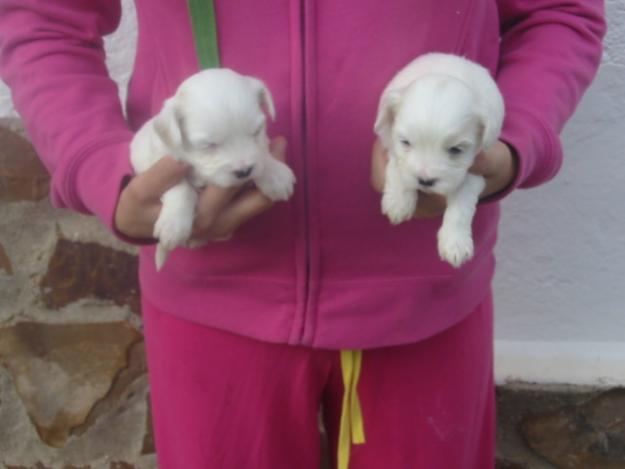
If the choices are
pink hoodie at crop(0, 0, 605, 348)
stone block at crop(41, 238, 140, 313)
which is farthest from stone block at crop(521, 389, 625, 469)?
stone block at crop(41, 238, 140, 313)

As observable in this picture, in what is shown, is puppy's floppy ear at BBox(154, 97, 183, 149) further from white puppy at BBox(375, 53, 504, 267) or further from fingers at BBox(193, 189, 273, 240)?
white puppy at BBox(375, 53, 504, 267)

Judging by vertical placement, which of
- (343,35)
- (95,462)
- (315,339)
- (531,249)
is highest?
(343,35)

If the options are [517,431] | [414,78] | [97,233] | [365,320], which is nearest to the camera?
[414,78]

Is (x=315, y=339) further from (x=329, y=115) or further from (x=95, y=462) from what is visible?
(x=95, y=462)

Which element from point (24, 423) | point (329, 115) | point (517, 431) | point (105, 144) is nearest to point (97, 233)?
point (24, 423)

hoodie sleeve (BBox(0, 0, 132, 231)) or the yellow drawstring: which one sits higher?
hoodie sleeve (BBox(0, 0, 132, 231))

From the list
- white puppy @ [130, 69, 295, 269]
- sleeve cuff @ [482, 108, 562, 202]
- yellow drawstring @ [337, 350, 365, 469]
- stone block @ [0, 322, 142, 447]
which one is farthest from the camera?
stone block @ [0, 322, 142, 447]

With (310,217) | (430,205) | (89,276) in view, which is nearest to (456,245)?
(430,205)

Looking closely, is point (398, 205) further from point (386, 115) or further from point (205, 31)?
point (205, 31)
